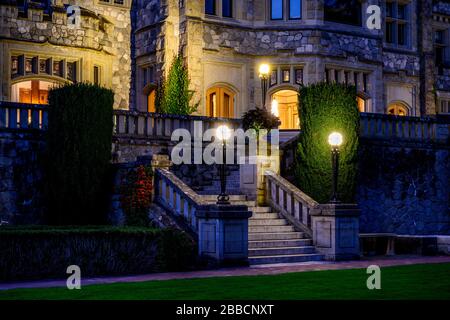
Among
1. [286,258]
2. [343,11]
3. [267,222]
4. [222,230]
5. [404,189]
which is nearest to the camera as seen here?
[222,230]

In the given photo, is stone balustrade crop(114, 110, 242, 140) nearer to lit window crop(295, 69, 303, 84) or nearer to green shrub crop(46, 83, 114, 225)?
green shrub crop(46, 83, 114, 225)

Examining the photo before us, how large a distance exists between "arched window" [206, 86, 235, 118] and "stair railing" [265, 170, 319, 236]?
855 centimetres

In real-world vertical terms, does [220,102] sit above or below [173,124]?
above

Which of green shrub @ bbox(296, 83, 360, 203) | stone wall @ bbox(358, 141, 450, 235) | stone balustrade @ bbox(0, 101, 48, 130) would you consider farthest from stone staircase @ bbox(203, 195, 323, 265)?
stone wall @ bbox(358, 141, 450, 235)

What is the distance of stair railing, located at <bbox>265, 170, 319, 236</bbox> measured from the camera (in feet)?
67.5

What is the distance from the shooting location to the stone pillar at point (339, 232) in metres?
19.5

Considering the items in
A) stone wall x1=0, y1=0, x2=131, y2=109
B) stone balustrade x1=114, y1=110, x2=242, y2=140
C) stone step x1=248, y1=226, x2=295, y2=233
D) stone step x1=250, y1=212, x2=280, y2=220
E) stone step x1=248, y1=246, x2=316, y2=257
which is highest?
stone wall x1=0, y1=0, x2=131, y2=109

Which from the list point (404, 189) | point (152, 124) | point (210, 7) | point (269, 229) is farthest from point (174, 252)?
point (210, 7)

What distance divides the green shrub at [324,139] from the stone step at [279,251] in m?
3.93

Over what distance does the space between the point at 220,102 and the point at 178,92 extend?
7.95 feet

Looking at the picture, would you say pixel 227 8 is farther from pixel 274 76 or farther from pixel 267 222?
pixel 267 222

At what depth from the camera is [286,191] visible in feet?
69.8

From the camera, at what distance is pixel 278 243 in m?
19.7
